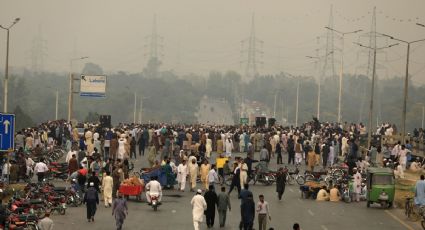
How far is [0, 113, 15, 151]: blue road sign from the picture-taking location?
78.2 feet

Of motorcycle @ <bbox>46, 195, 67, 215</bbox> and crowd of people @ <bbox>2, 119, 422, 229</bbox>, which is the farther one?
crowd of people @ <bbox>2, 119, 422, 229</bbox>

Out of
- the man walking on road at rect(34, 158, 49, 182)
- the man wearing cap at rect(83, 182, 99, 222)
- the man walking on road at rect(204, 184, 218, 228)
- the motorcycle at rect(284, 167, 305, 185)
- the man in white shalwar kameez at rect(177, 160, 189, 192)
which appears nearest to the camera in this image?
the man walking on road at rect(204, 184, 218, 228)

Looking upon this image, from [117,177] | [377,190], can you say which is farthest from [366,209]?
[117,177]

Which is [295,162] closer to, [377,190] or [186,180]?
[186,180]

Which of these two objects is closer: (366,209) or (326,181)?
(366,209)

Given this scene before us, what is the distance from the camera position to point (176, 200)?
39969 mm

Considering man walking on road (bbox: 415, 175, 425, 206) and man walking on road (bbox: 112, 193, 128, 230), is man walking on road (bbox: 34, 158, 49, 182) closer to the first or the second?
man walking on road (bbox: 112, 193, 128, 230)

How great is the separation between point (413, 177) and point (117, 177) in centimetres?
1880

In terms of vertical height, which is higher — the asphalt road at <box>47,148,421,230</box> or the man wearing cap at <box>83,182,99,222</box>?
the man wearing cap at <box>83,182,99,222</box>

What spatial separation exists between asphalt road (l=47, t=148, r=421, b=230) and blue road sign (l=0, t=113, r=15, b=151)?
7.05m

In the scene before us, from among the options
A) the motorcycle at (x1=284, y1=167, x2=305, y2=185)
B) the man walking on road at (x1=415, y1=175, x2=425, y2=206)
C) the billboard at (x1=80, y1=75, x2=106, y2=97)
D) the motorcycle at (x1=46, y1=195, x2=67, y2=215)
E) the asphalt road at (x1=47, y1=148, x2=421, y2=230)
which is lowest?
the asphalt road at (x1=47, y1=148, x2=421, y2=230)

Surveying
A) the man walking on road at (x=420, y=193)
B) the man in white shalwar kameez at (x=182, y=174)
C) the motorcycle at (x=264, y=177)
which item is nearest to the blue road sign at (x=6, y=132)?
the man walking on road at (x=420, y=193)

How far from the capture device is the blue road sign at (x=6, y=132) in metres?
23.8

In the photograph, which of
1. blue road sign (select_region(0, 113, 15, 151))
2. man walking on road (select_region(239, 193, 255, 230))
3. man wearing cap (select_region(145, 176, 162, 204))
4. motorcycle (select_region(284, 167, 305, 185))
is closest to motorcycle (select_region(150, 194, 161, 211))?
man wearing cap (select_region(145, 176, 162, 204))
